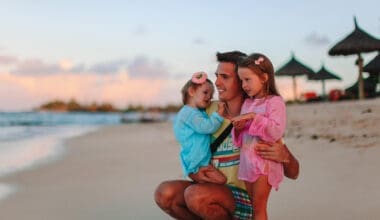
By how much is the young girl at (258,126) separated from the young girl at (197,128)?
0.18m

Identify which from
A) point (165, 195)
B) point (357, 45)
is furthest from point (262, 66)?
point (357, 45)

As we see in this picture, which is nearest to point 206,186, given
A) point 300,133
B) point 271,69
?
point 271,69

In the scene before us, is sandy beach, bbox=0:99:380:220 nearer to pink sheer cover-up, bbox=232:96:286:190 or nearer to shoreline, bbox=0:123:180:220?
shoreline, bbox=0:123:180:220

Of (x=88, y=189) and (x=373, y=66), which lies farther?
(x=373, y=66)

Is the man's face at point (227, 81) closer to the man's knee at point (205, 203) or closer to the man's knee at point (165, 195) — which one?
the man's knee at point (205, 203)

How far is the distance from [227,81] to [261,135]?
0.41 metres

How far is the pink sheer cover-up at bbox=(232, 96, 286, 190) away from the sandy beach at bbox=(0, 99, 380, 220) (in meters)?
2.11

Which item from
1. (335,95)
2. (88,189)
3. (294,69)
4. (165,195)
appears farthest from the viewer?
(294,69)

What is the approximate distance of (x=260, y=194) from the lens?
315cm

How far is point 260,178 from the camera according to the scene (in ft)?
10.2

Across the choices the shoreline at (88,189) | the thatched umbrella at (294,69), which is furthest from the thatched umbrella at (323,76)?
the shoreline at (88,189)

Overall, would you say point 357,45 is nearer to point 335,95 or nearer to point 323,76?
point 335,95

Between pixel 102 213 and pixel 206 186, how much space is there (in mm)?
2605

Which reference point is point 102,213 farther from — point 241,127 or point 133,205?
point 241,127
